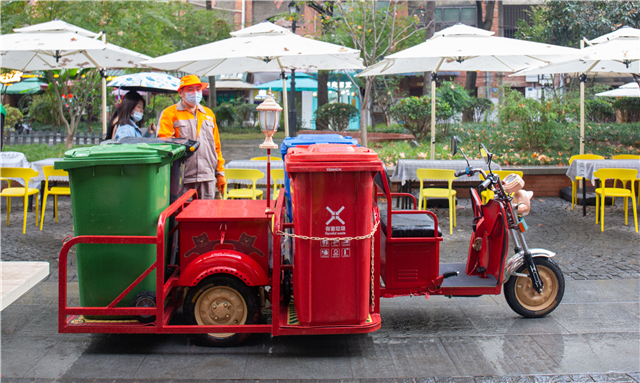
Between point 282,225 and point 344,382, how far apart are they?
47.0 inches

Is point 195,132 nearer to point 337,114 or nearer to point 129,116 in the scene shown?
point 129,116

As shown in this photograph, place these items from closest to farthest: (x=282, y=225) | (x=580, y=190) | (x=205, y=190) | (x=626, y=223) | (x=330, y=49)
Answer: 1. (x=282, y=225)
2. (x=205, y=190)
3. (x=330, y=49)
4. (x=626, y=223)
5. (x=580, y=190)

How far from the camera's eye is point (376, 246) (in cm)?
427

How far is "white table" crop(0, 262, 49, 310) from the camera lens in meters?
2.99

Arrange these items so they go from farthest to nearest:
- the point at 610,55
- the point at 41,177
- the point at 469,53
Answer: the point at 41,177 → the point at 610,55 → the point at 469,53

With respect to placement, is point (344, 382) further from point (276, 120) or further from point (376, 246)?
point (276, 120)

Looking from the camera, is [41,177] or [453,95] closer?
[41,177]

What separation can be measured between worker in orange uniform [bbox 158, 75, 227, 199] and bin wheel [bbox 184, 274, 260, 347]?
6.21 ft

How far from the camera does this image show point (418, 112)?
1574 centimetres

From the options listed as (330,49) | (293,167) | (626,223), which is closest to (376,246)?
(293,167)

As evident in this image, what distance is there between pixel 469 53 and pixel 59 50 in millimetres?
6307

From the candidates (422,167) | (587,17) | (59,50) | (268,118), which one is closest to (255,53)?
(422,167)

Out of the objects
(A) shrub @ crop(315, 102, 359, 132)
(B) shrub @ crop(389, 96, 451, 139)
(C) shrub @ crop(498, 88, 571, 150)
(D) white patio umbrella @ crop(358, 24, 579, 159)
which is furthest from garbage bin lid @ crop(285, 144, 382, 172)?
(A) shrub @ crop(315, 102, 359, 132)

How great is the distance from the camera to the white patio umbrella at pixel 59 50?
796 cm
